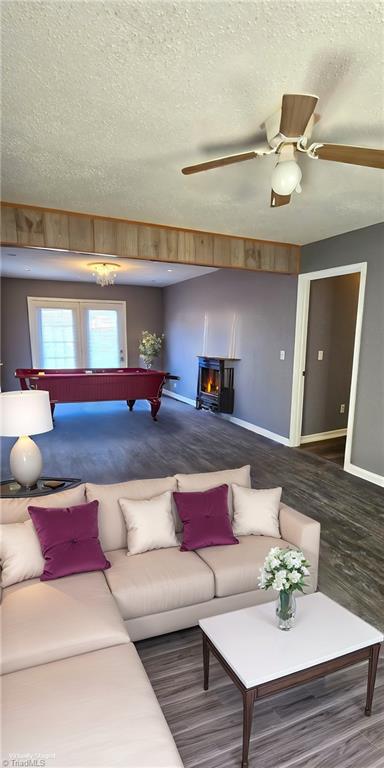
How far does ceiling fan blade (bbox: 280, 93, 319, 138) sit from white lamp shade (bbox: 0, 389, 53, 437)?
1977 mm

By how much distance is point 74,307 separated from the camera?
8.66 m

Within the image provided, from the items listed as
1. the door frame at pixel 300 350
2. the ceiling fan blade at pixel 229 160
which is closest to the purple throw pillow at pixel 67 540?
the ceiling fan blade at pixel 229 160

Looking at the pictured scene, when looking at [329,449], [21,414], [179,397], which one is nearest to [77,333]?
[179,397]

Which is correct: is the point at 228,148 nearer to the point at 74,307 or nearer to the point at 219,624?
the point at 219,624

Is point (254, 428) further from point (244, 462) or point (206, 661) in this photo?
point (206, 661)

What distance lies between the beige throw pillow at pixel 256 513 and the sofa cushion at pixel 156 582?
1.29ft

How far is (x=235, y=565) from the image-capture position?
2.01m

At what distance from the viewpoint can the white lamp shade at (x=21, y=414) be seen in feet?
7.41

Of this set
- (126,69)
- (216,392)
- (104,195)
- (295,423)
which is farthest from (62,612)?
(216,392)

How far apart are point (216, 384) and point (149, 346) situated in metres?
2.60

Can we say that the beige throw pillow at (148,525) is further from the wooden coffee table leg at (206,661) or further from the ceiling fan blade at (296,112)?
the ceiling fan blade at (296,112)

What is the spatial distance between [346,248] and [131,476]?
352 cm

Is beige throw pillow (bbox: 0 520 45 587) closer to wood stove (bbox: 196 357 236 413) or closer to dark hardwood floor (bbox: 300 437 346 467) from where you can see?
dark hardwood floor (bbox: 300 437 346 467)

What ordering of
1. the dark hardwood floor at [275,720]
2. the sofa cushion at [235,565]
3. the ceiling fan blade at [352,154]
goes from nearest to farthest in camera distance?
the dark hardwood floor at [275,720]
the ceiling fan blade at [352,154]
the sofa cushion at [235,565]
